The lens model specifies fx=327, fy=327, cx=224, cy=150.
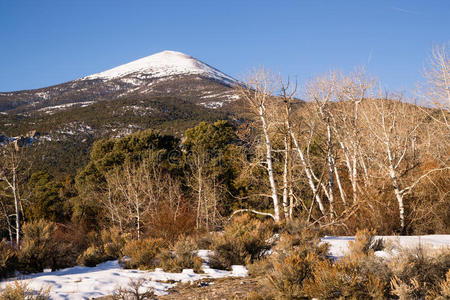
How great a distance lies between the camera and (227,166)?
2789cm

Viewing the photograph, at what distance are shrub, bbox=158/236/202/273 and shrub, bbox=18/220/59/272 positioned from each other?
7.28 feet

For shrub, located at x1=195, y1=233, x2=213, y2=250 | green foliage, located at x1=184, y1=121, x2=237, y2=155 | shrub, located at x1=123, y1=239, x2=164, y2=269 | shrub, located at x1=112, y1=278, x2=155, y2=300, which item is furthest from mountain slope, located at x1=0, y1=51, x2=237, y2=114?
shrub, located at x1=112, y1=278, x2=155, y2=300

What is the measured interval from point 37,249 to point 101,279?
1866 mm

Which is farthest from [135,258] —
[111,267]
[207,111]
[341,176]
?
[207,111]

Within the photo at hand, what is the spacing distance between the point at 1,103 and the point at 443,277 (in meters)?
197

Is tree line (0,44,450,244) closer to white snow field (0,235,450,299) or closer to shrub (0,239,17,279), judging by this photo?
white snow field (0,235,450,299)

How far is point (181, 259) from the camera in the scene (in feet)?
20.3

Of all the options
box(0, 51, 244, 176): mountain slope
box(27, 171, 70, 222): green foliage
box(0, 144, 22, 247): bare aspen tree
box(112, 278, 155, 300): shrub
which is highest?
box(0, 51, 244, 176): mountain slope

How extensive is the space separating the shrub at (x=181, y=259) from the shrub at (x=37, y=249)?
2.22 m

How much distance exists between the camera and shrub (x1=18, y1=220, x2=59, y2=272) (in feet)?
20.4

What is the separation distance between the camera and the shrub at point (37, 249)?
6211 millimetres

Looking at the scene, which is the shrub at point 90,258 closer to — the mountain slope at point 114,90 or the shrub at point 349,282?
the shrub at point 349,282

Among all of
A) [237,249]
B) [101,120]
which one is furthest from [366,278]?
[101,120]

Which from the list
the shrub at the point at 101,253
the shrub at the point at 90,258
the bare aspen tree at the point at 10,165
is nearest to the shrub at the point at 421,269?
the shrub at the point at 101,253
